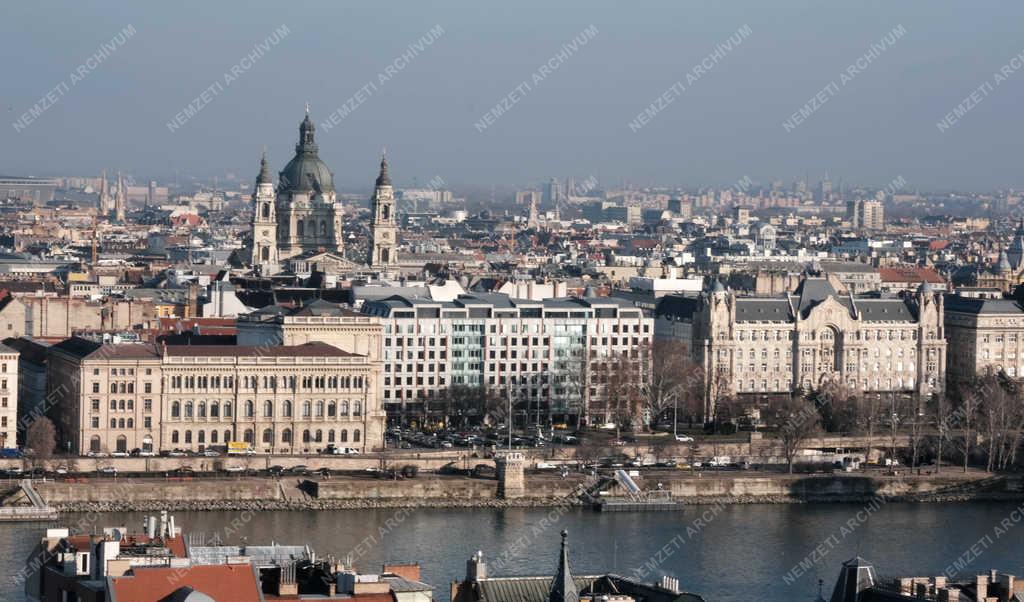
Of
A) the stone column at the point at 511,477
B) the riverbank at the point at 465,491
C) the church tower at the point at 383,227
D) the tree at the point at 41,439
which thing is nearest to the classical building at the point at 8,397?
the tree at the point at 41,439

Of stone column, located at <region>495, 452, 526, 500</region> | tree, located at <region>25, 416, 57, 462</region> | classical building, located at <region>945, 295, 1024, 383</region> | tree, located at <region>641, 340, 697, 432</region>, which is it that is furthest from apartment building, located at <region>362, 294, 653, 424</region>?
tree, located at <region>25, 416, 57, 462</region>

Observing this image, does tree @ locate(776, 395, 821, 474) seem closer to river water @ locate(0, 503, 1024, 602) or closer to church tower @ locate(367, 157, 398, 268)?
river water @ locate(0, 503, 1024, 602)

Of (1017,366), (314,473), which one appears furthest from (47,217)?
(314,473)

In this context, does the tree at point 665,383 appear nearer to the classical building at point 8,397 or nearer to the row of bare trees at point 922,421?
the row of bare trees at point 922,421

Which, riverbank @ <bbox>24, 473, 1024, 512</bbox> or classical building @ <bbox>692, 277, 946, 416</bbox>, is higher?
classical building @ <bbox>692, 277, 946, 416</bbox>

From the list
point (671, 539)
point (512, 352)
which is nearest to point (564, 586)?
point (671, 539)

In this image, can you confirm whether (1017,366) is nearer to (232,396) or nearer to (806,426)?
(806,426)
